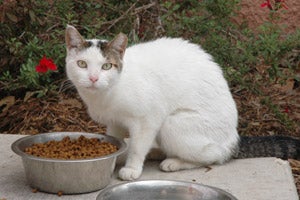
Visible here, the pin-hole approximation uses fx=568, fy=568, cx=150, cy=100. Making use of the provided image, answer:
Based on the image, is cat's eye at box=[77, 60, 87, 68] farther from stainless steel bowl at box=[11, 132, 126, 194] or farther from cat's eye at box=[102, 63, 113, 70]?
stainless steel bowl at box=[11, 132, 126, 194]

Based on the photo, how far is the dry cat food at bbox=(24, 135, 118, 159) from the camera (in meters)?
3.34

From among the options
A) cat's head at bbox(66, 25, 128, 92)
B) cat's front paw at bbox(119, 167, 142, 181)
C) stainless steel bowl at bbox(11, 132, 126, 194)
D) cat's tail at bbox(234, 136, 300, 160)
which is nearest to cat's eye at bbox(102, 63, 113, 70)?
cat's head at bbox(66, 25, 128, 92)

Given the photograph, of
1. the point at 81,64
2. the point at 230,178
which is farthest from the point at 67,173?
the point at 230,178

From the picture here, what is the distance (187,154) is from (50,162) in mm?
965

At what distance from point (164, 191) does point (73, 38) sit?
3.46 feet

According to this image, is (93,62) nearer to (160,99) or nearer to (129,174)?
(160,99)

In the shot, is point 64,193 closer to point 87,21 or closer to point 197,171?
point 197,171

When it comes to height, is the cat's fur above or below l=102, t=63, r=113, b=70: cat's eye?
below

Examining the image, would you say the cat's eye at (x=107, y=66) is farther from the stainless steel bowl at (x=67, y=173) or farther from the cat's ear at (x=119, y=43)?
the stainless steel bowl at (x=67, y=173)

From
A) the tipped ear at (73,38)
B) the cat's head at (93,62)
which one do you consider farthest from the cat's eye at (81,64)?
the tipped ear at (73,38)

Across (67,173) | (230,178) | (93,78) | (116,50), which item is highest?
(116,50)

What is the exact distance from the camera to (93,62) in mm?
3303

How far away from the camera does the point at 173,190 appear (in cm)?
323

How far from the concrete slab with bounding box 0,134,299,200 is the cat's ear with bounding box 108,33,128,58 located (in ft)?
2.73
